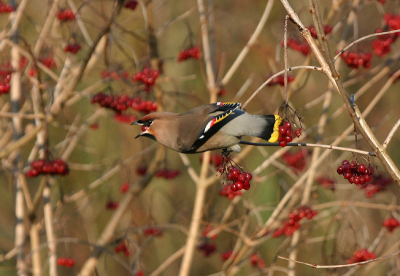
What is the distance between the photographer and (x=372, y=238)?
7.93 m

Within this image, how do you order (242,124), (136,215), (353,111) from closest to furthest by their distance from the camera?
(353,111), (242,124), (136,215)

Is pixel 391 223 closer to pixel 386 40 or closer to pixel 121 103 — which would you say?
pixel 386 40

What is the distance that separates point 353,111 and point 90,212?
6521mm

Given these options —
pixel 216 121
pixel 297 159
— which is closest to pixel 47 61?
pixel 216 121

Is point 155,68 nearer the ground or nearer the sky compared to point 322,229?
nearer the sky

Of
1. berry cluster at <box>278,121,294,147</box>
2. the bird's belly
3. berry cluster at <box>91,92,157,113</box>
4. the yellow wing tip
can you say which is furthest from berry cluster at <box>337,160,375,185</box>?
berry cluster at <box>91,92,157,113</box>

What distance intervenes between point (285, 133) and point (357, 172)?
0.44 meters

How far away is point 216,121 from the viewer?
3.14m

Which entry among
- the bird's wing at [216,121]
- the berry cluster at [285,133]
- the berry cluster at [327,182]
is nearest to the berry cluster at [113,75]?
the bird's wing at [216,121]

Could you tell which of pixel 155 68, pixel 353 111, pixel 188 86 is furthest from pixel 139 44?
pixel 353 111

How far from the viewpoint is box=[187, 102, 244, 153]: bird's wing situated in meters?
3.15

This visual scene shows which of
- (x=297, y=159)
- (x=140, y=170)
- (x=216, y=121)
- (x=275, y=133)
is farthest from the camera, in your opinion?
(x=140, y=170)

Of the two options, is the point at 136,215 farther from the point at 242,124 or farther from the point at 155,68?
the point at 242,124

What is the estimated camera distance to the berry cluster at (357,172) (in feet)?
8.10
